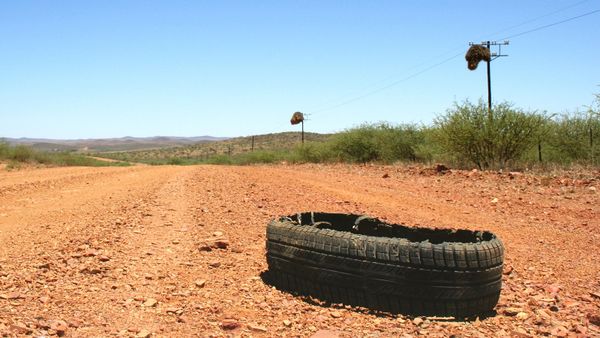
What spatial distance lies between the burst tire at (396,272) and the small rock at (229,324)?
931 mm

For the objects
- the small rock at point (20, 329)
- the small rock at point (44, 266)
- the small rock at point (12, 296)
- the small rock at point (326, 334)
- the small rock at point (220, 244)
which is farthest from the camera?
the small rock at point (220, 244)

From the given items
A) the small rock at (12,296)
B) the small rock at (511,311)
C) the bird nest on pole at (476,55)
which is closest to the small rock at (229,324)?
the small rock at (12,296)

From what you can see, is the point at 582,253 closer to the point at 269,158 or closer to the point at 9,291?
the point at 9,291

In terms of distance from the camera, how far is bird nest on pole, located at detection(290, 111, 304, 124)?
64750 millimetres

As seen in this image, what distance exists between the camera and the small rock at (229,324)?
385 cm

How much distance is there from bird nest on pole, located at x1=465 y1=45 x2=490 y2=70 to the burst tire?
106ft

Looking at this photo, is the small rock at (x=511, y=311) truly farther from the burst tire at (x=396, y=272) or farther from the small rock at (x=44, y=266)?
the small rock at (x=44, y=266)

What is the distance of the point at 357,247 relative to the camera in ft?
14.5

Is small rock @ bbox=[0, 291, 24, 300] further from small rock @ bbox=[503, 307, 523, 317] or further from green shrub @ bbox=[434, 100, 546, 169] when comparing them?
green shrub @ bbox=[434, 100, 546, 169]

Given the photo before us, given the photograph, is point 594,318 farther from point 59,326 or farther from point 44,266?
point 44,266

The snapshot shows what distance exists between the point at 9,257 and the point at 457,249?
4246 millimetres

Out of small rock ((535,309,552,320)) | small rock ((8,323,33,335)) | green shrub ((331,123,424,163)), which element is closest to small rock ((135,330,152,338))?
small rock ((8,323,33,335))

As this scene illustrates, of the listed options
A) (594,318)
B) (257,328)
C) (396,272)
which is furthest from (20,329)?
(594,318)

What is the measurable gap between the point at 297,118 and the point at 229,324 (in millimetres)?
61808
